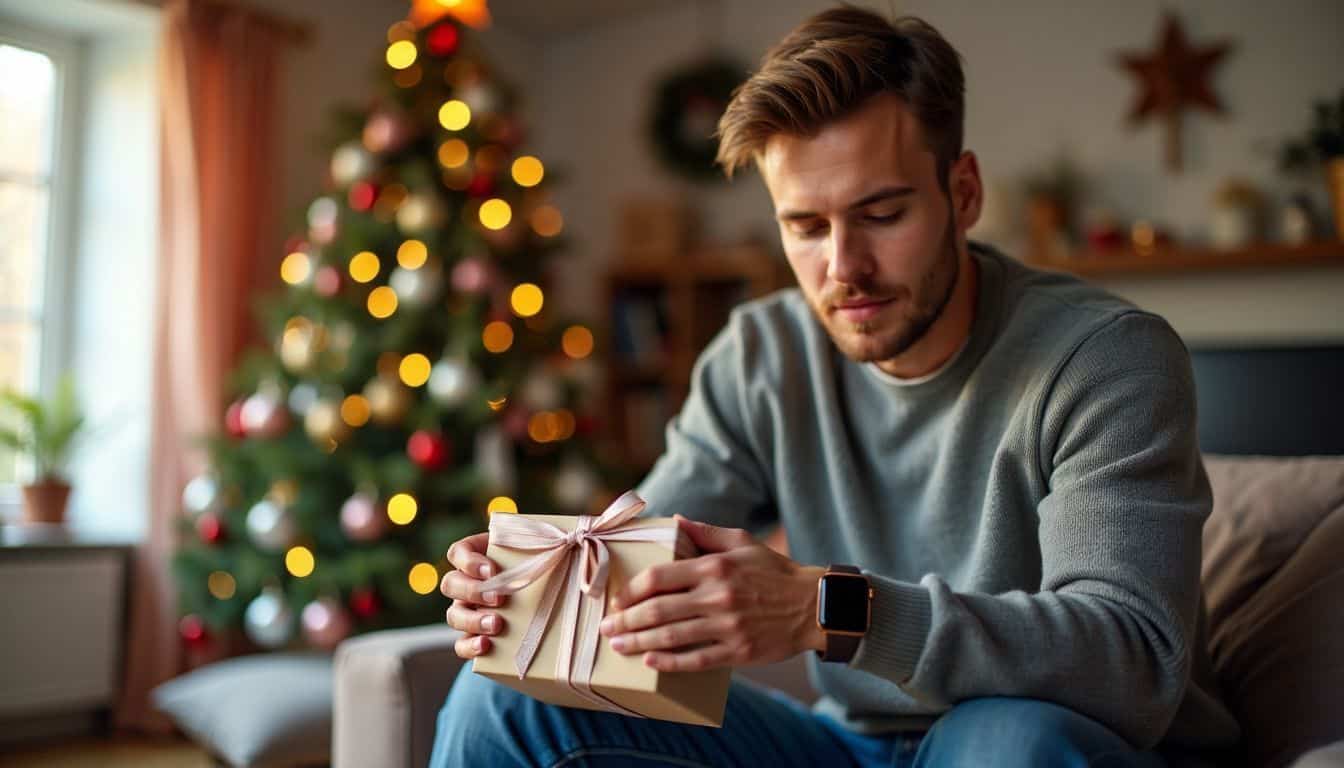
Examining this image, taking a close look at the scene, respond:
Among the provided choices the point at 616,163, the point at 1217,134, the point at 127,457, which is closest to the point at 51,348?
the point at 127,457

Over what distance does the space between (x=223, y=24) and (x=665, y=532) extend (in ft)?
10.8

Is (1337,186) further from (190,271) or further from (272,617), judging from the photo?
(190,271)

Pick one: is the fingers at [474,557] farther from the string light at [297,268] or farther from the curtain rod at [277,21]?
the curtain rod at [277,21]

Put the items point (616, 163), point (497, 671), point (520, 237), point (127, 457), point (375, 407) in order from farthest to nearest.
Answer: point (616, 163), point (127, 457), point (520, 237), point (375, 407), point (497, 671)

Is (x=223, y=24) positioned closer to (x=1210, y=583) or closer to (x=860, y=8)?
(x=860, y=8)

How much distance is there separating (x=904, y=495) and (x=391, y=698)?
677mm

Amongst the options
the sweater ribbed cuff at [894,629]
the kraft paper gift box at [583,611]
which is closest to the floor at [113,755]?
the kraft paper gift box at [583,611]

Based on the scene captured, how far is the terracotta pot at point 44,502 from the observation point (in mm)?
3404

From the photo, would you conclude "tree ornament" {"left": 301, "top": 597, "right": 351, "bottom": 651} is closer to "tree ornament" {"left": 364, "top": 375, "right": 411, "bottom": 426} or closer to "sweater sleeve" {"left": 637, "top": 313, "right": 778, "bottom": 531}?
"tree ornament" {"left": 364, "top": 375, "right": 411, "bottom": 426}

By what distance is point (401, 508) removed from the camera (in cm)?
302

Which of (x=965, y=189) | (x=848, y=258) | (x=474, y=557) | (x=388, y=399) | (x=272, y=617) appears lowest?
(x=272, y=617)

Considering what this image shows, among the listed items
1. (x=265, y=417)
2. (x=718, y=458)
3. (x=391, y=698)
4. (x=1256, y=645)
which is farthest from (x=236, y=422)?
(x=1256, y=645)

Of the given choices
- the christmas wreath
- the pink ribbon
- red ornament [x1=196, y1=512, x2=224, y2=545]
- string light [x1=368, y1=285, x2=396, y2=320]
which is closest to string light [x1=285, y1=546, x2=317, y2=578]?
red ornament [x1=196, y1=512, x2=224, y2=545]

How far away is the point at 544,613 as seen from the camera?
1.05m
